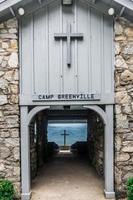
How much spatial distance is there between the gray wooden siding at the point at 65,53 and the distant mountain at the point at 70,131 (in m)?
10.0

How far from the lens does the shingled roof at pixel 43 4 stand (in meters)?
7.99

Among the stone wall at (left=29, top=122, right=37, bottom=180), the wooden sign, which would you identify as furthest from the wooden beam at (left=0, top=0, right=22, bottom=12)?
the stone wall at (left=29, top=122, right=37, bottom=180)

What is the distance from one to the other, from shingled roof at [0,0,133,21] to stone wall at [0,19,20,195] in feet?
0.93

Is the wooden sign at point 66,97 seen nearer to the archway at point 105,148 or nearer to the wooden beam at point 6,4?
the archway at point 105,148

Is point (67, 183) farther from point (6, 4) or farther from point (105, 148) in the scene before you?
point (6, 4)

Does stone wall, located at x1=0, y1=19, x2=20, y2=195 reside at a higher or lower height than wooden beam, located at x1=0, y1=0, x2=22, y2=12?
lower

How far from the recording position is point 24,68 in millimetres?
8586

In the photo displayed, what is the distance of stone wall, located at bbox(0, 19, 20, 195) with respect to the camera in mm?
8445

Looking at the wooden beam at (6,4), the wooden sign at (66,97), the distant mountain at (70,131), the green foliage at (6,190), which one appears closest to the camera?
the green foliage at (6,190)

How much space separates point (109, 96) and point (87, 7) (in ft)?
7.32

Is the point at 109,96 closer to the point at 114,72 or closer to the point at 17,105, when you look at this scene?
the point at 114,72

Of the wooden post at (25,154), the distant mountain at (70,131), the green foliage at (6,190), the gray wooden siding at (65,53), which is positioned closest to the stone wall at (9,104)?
the wooden post at (25,154)

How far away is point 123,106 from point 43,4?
3.14 m

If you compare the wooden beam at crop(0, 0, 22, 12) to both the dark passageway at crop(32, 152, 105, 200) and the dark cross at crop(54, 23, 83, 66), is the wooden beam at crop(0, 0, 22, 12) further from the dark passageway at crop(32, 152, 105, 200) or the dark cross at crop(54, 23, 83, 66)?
the dark passageway at crop(32, 152, 105, 200)
